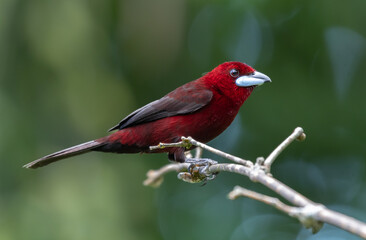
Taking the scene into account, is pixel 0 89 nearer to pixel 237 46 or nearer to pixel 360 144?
pixel 237 46

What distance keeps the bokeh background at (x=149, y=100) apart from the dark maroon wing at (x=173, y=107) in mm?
1067

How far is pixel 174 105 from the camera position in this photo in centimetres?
402

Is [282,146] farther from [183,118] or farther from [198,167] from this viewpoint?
[183,118]

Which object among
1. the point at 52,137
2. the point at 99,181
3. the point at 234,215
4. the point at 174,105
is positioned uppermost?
the point at 174,105

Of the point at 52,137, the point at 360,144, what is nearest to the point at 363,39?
the point at 360,144

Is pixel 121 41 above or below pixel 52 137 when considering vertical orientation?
above

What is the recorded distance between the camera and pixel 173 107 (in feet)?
13.1

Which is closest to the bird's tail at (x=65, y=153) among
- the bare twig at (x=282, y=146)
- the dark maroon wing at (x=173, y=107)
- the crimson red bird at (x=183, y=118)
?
the crimson red bird at (x=183, y=118)

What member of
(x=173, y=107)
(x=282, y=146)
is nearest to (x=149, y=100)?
(x=173, y=107)

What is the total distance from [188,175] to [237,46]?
409cm

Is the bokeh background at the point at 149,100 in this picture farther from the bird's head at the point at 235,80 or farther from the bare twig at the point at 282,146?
the bare twig at the point at 282,146

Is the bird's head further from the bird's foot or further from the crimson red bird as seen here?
the bird's foot

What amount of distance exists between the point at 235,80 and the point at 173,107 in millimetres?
554

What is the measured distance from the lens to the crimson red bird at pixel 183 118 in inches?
149
